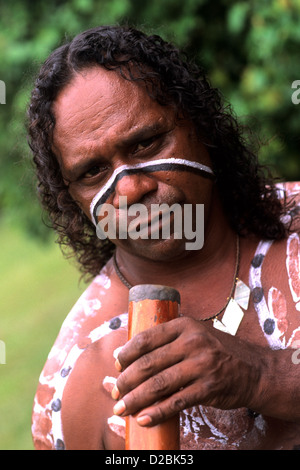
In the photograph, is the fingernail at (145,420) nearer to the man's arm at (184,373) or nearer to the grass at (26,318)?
the man's arm at (184,373)

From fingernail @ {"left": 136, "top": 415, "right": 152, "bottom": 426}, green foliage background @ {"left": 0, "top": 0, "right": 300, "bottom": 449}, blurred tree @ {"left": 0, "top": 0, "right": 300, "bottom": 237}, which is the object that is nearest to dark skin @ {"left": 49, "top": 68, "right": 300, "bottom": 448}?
fingernail @ {"left": 136, "top": 415, "right": 152, "bottom": 426}

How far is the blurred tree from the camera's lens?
4.51 metres

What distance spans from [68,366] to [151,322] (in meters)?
0.85

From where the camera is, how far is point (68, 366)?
2.80 m

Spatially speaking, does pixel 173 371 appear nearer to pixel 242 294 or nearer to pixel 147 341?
pixel 147 341

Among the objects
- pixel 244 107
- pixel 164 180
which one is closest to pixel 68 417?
pixel 164 180

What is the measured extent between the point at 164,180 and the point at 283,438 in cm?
101

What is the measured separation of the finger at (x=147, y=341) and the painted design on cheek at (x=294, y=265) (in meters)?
0.69

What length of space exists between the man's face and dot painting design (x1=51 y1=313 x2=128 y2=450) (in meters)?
0.36

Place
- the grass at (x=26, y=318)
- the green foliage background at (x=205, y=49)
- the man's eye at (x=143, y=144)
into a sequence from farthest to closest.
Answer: the grass at (x=26, y=318) < the green foliage background at (x=205, y=49) < the man's eye at (x=143, y=144)

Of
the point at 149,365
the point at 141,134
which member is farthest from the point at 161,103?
the point at 149,365

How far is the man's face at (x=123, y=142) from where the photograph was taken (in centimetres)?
246

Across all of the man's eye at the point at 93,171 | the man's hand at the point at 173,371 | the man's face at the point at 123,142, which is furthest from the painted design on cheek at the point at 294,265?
the man's eye at the point at 93,171

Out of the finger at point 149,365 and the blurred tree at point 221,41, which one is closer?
the finger at point 149,365
